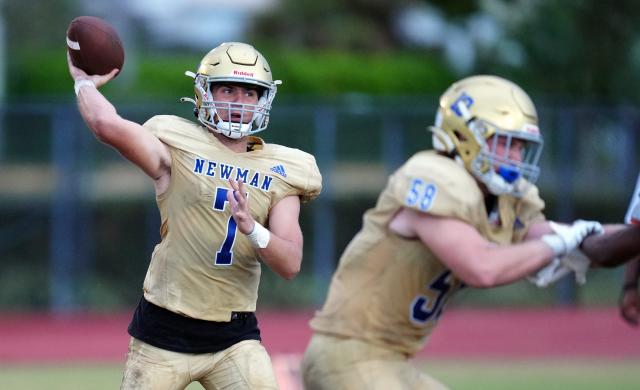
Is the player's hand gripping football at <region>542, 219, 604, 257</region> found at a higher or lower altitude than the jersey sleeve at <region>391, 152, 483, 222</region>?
lower

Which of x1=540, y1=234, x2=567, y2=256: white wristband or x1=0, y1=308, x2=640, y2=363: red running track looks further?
x1=0, y1=308, x2=640, y2=363: red running track

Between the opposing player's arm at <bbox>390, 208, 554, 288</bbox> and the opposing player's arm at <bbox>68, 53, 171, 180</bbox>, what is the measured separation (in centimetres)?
109

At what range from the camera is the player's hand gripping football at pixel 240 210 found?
4684 millimetres

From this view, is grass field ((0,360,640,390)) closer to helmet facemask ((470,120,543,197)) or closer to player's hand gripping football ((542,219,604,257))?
player's hand gripping football ((542,219,604,257))

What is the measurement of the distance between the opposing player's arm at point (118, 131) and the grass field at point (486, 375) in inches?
167

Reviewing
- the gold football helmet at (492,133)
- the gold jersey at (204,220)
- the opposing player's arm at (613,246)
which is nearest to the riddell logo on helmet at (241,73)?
the gold jersey at (204,220)

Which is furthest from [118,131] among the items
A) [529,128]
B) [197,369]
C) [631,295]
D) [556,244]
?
[631,295]

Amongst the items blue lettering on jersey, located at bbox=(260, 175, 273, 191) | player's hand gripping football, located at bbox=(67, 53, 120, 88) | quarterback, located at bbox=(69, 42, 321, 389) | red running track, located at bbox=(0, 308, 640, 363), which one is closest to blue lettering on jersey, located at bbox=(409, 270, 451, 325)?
quarterback, located at bbox=(69, 42, 321, 389)

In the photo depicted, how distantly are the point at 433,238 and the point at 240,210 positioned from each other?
2.43 feet

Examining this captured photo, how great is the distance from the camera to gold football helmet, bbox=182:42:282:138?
5.06 meters

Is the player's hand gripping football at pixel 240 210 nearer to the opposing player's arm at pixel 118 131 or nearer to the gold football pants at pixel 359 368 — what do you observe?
the opposing player's arm at pixel 118 131

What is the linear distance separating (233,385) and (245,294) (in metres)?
0.39

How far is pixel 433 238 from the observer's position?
184 inches

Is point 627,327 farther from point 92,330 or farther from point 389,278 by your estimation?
point 389,278
